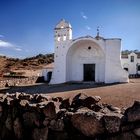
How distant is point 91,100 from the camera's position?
246 inches

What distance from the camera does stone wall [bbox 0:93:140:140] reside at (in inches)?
182

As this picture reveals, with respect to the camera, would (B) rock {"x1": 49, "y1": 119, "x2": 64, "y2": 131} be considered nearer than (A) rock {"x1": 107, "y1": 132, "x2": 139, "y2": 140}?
No

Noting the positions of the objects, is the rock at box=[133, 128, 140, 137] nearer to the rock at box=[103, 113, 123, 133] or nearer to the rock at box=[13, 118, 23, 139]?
the rock at box=[103, 113, 123, 133]

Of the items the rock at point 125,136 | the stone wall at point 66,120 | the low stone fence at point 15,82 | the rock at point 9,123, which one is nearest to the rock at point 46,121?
the stone wall at point 66,120

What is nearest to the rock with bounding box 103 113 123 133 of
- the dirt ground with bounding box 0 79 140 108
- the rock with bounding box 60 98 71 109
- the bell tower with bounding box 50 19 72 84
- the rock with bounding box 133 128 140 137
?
the rock with bounding box 133 128 140 137

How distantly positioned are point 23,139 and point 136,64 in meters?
34.3

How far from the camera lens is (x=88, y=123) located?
4887 millimetres

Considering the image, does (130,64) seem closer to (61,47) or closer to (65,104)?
(61,47)

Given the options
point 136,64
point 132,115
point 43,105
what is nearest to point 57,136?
point 43,105

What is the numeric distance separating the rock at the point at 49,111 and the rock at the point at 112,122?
4.43 ft

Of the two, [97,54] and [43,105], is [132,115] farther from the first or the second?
[97,54]

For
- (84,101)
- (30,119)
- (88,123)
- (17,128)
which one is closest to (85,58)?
(84,101)

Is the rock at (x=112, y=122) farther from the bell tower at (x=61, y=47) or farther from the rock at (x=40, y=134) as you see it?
the bell tower at (x=61, y=47)

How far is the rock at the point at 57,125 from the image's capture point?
534 cm
